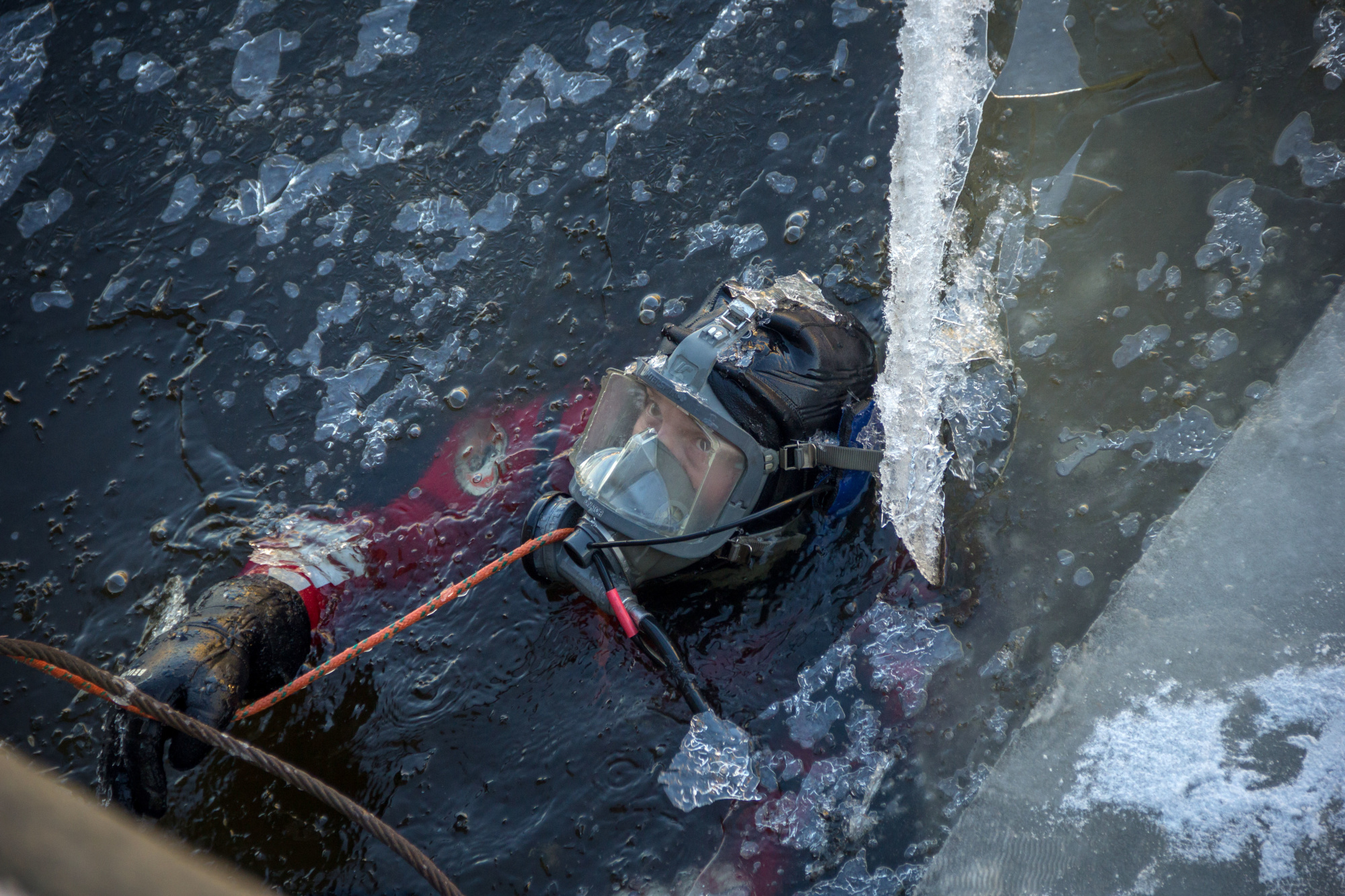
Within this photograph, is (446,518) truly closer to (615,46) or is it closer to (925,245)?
(925,245)

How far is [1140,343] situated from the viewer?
3049mm

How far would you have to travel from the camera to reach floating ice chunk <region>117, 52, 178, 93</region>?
3.76 metres

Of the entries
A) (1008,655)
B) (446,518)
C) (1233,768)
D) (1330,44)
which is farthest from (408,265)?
(1330,44)

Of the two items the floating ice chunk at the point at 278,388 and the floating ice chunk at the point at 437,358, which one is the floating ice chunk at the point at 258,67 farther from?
the floating ice chunk at the point at 437,358

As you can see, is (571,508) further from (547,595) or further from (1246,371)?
(1246,371)

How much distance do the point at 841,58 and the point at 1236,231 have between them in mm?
1868

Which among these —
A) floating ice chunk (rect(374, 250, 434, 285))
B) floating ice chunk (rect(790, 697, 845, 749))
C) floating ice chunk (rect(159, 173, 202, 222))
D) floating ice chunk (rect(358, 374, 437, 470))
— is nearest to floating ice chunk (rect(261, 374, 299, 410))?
floating ice chunk (rect(358, 374, 437, 470))

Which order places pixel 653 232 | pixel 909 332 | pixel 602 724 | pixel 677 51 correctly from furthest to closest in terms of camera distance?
1. pixel 677 51
2. pixel 653 232
3. pixel 909 332
4. pixel 602 724

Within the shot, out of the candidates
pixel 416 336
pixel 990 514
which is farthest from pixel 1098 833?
pixel 416 336

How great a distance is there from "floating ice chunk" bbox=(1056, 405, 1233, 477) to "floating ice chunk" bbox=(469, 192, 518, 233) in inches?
96.7

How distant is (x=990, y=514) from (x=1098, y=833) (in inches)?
42.4

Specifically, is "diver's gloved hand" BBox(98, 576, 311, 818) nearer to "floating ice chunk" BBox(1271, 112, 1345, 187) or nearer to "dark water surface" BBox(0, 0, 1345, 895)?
"dark water surface" BBox(0, 0, 1345, 895)

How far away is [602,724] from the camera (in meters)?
2.84

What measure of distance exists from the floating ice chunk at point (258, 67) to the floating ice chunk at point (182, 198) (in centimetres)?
36
